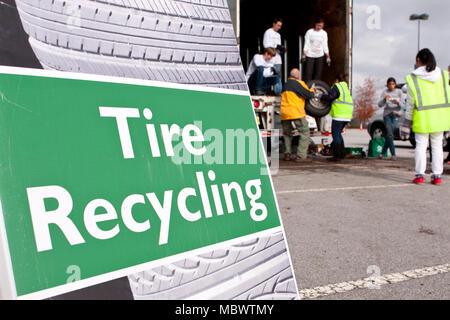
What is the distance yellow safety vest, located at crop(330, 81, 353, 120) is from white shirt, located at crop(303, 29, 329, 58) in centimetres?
85

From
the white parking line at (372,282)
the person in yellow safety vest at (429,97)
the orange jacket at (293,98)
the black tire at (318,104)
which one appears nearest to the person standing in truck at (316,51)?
the black tire at (318,104)

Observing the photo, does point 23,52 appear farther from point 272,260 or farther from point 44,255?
point 272,260

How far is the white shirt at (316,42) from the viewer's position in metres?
8.23

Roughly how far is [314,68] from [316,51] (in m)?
0.42

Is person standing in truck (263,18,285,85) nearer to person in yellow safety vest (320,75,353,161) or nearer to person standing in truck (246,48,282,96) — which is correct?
person standing in truck (246,48,282,96)

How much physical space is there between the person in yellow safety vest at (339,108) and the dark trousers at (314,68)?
53cm

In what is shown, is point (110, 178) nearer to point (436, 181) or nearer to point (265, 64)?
point (436, 181)

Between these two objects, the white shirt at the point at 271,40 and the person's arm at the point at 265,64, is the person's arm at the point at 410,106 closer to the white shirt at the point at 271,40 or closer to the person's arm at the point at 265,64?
the person's arm at the point at 265,64

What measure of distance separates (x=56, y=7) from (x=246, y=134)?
0.73 meters

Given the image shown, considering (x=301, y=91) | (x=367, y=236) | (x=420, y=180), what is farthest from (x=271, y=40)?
(x=367, y=236)

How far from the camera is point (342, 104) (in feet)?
26.2
